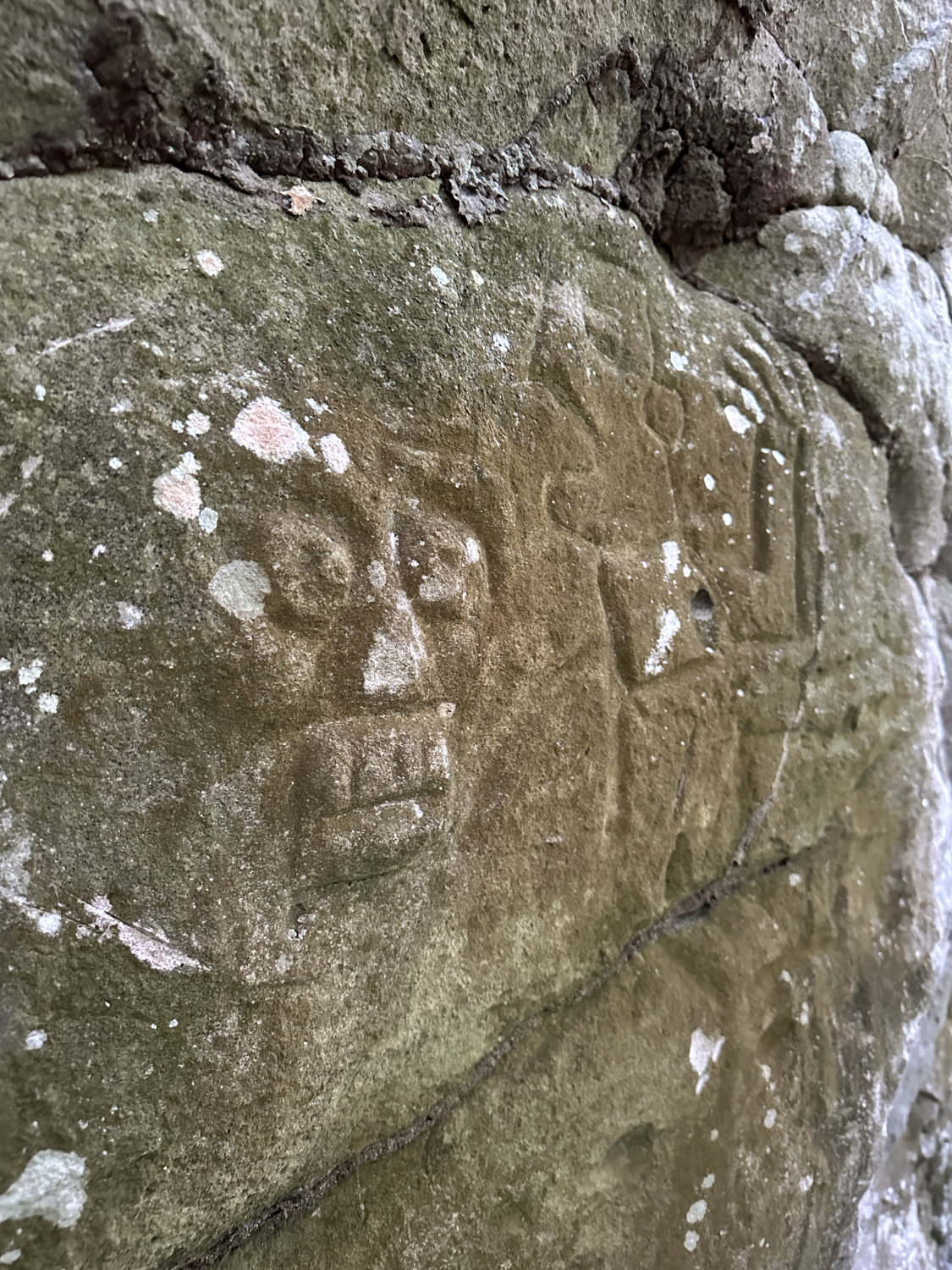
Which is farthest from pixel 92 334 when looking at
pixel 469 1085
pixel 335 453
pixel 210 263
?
pixel 469 1085

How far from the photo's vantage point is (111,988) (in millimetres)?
858

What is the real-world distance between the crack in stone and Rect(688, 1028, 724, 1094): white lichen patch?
0.19 metres

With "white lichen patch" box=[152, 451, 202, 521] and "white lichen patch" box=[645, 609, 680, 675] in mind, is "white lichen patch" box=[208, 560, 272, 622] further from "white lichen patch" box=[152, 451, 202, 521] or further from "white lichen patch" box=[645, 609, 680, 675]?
"white lichen patch" box=[645, 609, 680, 675]

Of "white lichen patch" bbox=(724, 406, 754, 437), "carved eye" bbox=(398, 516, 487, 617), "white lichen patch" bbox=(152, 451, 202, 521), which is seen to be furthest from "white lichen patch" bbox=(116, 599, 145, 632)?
"white lichen patch" bbox=(724, 406, 754, 437)

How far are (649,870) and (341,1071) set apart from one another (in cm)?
65

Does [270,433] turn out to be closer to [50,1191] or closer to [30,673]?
[30,673]

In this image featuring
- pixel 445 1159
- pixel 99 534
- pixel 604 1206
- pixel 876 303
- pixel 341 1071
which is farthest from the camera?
pixel 876 303

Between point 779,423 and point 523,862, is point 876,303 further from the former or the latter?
point 523,862

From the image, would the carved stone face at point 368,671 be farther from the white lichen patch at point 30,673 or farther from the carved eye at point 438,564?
the white lichen patch at point 30,673

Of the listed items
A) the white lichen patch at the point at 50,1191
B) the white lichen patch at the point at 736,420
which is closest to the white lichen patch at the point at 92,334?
the white lichen patch at the point at 50,1191

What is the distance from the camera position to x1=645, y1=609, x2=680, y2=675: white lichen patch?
1397 millimetres

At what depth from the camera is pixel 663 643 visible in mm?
1417

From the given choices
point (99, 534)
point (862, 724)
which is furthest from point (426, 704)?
→ point (862, 724)

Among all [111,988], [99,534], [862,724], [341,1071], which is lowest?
[341,1071]
